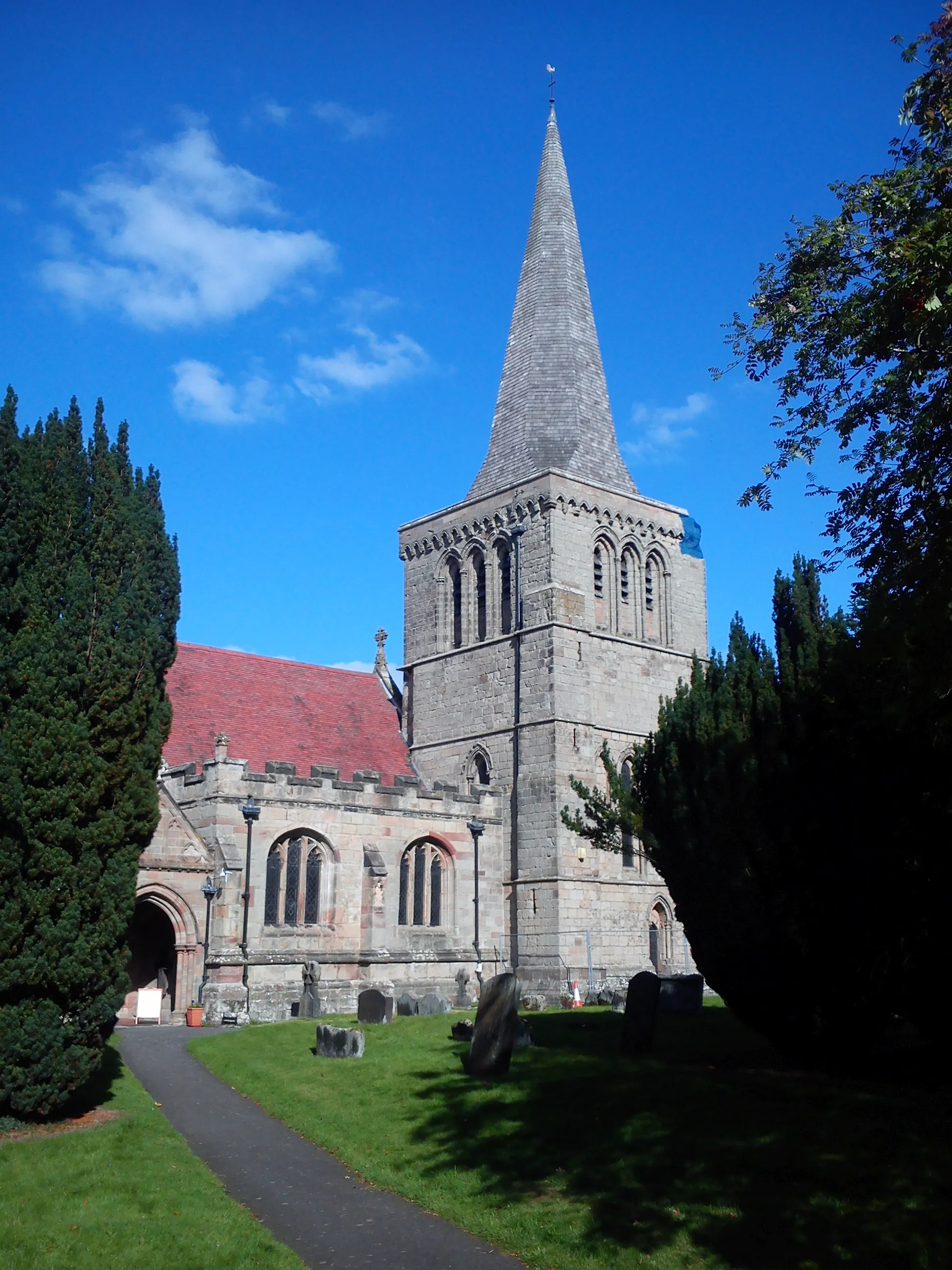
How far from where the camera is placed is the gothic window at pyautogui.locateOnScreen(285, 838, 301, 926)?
2986 cm

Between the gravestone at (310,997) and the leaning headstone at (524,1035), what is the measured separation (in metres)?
7.99

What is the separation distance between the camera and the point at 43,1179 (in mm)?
10867

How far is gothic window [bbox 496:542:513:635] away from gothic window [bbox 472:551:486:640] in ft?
2.18

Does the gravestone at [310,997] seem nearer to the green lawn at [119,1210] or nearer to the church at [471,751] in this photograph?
the church at [471,751]

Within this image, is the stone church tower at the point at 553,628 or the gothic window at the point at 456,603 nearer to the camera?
the stone church tower at the point at 553,628

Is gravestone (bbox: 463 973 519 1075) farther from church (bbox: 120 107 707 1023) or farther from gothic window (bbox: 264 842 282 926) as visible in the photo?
gothic window (bbox: 264 842 282 926)

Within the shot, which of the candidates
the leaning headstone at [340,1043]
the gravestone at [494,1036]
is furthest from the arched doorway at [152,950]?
the gravestone at [494,1036]

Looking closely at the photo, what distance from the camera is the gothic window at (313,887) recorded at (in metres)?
30.3

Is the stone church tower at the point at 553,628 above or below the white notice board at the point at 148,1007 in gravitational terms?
above

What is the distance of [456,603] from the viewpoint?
38.8 meters

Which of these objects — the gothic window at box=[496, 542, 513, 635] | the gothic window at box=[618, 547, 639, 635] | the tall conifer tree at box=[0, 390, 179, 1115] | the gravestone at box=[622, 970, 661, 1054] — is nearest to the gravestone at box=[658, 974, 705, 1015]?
the gravestone at box=[622, 970, 661, 1054]

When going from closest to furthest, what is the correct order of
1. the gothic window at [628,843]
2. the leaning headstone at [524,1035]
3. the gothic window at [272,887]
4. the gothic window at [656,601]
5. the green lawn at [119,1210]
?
the green lawn at [119,1210] < the leaning headstone at [524,1035] < the gothic window at [272,887] < the gothic window at [628,843] < the gothic window at [656,601]

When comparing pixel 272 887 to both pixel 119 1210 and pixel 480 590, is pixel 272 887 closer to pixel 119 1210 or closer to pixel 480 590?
pixel 480 590

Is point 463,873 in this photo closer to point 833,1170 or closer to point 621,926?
point 621,926
